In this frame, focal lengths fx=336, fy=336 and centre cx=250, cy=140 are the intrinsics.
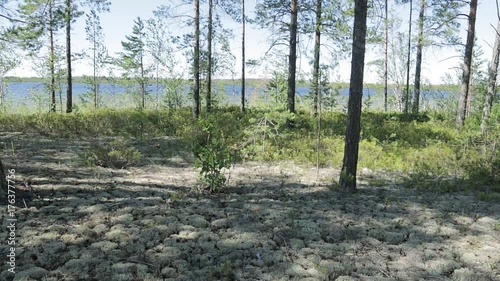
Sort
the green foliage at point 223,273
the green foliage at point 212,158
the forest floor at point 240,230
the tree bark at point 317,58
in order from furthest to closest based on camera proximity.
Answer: the tree bark at point 317,58 < the green foliage at point 212,158 < the forest floor at point 240,230 < the green foliage at point 223,273

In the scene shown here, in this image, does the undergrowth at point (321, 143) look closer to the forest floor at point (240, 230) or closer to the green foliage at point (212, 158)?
the green foliage at point (212, 158)

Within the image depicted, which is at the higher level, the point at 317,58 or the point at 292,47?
the point at 292,47

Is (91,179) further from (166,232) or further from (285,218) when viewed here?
(285,218)

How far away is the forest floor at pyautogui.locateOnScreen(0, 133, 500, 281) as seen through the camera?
11.5ft

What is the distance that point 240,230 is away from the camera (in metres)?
4.45

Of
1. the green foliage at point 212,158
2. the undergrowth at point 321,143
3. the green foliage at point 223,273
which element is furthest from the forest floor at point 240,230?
the undergrowth at point 321,143

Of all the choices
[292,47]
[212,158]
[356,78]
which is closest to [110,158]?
[212,158]

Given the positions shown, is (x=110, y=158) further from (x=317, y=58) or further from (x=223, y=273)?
(x=317, y=58)

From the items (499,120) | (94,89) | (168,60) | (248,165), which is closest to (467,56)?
(499,120)

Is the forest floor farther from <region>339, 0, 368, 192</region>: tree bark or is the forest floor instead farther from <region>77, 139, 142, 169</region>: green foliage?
<region>339, 0, 368, 192</region>: tree bark

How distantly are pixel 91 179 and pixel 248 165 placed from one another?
3607 mm

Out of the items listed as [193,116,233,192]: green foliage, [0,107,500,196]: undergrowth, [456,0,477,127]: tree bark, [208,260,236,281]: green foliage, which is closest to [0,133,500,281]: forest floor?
[208,260,236,281]: green foliage

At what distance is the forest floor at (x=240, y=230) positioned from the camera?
3.50m

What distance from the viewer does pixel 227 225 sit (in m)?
4.59
